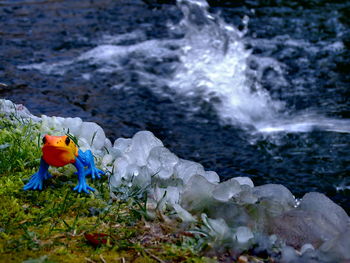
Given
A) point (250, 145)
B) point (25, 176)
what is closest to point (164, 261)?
point (25, 176)

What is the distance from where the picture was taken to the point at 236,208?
7.29ft

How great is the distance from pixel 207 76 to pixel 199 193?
3791 mm

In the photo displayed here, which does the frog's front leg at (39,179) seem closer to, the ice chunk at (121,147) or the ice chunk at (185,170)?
the ice chunk at (121,147)

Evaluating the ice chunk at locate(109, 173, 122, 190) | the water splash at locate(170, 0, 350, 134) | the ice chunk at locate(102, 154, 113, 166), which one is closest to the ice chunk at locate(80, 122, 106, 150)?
the ice chunk at locate(102, 154, 113, 166)

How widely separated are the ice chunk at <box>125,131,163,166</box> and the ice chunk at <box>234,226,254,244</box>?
0.79m

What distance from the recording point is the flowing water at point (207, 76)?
4.53 m

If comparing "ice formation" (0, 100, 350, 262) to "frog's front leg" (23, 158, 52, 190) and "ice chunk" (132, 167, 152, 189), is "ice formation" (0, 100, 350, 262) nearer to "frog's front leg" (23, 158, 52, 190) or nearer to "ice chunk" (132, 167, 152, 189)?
"ice chunk" (132, 167, 152, 189)

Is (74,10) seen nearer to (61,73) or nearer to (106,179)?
(61,73)

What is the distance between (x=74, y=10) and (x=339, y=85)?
12.3 feet

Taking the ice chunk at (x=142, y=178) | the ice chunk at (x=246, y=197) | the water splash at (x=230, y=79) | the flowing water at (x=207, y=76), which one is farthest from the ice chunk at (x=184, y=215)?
the water splash at (x=230, y=79)

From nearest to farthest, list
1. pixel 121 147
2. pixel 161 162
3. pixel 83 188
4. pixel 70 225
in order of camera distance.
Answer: pixel 70 225, pixel 83 188, pixel 161 162, pixel 121 147

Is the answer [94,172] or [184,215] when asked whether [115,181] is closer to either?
[94,172]

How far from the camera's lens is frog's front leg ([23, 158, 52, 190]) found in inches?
93.7

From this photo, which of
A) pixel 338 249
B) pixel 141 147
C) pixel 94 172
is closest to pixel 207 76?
pixel 141 147
